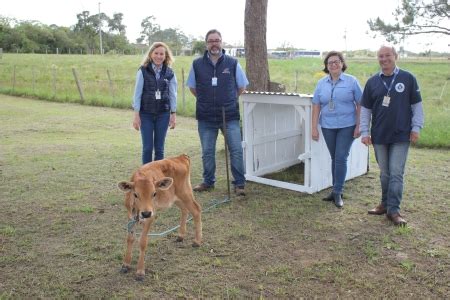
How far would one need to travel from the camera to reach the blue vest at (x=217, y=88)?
5.89 m

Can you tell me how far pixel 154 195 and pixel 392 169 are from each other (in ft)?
8.79

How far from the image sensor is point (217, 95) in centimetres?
593

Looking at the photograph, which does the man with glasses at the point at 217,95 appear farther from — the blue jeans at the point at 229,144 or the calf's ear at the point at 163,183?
the calf's ear at the point at 163,183

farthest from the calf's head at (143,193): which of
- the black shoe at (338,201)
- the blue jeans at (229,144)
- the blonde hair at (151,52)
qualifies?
the black shoe at (338,201)

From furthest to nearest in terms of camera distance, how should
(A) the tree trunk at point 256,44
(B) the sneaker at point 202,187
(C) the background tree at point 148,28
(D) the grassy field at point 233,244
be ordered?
(C) the background tree at point 148,28, (A) the tree trunk at point 256,44, (B) the sneaker at point 202,187, (D) the grassy field at point 233,244

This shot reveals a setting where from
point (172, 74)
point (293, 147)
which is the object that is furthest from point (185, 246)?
point (293, 147)

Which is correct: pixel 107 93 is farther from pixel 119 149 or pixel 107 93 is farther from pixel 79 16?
pixel 79 16

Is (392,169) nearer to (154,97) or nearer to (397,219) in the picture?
(397,219)

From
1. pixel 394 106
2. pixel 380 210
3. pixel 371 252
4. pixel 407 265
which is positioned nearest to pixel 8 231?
pixel 371 252

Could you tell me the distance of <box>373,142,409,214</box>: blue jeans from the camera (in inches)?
193

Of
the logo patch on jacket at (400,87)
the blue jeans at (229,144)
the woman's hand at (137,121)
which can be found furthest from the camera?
the blue jeans at (229,144)

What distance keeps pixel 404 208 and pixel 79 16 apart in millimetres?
84112

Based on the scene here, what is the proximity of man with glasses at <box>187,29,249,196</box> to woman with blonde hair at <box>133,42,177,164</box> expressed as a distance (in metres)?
0.37

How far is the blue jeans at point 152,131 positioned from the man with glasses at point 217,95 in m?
0.52
